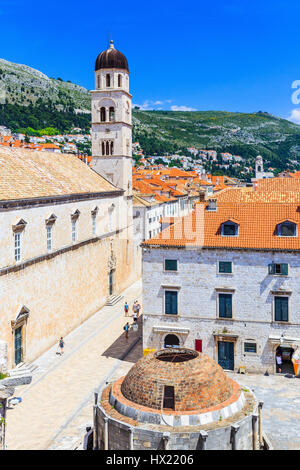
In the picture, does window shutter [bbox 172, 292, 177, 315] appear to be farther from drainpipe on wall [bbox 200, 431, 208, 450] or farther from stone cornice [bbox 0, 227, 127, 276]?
drainpipe on wall [bbox 200, 431, 208, 450]

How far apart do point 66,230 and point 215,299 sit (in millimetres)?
14263

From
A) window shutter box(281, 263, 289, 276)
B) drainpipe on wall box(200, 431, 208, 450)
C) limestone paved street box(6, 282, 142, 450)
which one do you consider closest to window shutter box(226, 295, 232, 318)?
window shutter box(281, 263, 289, 276)

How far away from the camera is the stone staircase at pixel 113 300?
152 ft

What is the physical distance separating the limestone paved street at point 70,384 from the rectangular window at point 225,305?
7.35 m

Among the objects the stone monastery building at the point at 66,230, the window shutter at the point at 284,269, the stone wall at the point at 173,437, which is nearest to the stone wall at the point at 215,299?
the window shutter at the point at 284,269

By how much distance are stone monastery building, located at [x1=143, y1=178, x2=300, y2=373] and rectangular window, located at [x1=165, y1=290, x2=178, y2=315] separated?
0.09 ft

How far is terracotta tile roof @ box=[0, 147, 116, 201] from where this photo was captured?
31188mm

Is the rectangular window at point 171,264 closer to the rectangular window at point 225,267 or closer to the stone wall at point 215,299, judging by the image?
the stone wall at point 215,299

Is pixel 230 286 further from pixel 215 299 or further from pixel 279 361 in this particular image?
pixel 279 361

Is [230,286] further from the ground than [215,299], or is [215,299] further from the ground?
[230,286]

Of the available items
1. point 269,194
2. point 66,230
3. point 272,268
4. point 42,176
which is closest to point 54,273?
point 66,230

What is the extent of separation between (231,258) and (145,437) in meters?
16.8

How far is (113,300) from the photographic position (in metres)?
47.3

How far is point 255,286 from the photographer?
95.5 feet
